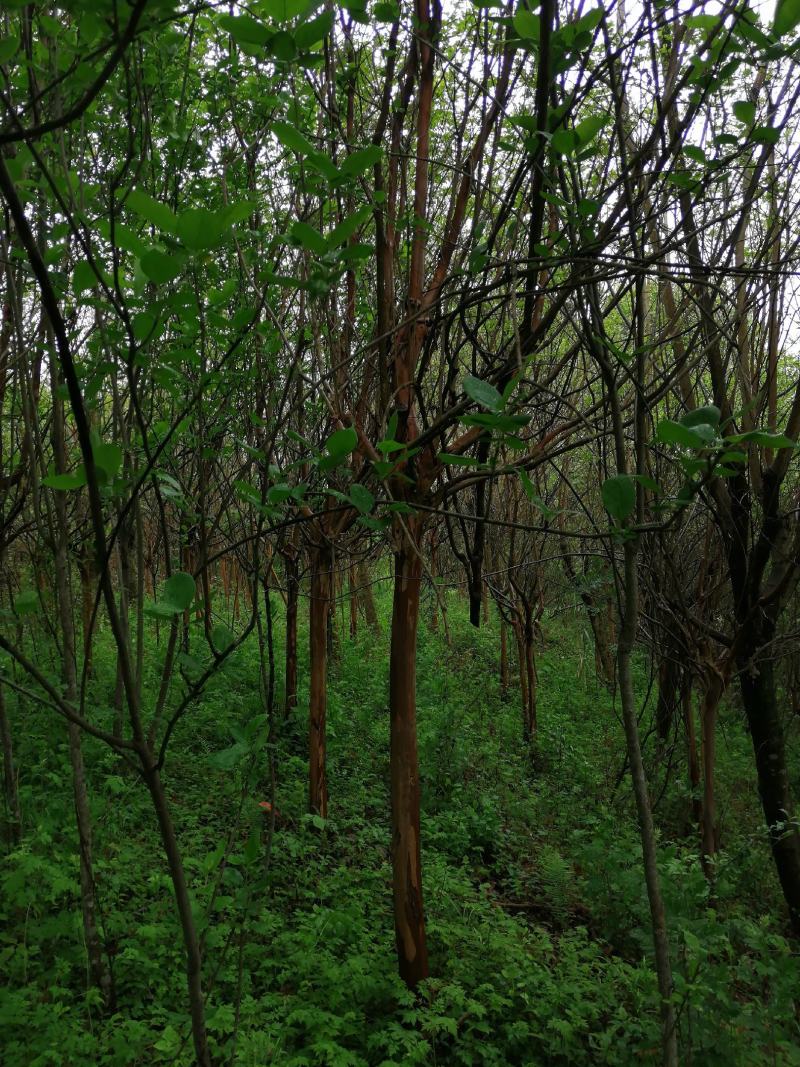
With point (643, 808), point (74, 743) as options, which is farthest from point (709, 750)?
point (74, 743)

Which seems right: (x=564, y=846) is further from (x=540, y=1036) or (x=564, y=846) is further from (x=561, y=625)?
(x=561, y=625)

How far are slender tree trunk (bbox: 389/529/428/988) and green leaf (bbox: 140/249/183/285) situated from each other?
2.34 meters

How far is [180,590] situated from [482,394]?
0.51 meters

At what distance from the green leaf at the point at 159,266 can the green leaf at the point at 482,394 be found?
1.38ft

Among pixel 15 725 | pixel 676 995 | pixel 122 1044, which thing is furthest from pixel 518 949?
pixel 15 725

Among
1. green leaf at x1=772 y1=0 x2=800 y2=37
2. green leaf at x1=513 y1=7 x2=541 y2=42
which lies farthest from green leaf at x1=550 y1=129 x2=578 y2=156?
green leaf at x1=772 y1=0 x2=800 y2=37

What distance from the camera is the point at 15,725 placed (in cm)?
584

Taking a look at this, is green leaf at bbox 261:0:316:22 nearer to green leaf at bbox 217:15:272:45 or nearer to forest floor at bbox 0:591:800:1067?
green leaf at bbox 217:15:272:45

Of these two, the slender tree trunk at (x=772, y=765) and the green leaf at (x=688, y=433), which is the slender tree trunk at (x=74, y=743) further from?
the slender tree trunk at (x=772, y=765)

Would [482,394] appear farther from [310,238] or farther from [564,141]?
[564,141]

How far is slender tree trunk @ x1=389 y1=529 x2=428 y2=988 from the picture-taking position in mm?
3123

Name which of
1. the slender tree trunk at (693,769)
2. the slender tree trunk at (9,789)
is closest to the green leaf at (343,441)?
the slender tree trunk at (9,789)

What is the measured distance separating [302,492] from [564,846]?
5650 mm

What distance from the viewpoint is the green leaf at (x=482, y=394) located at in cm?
97
